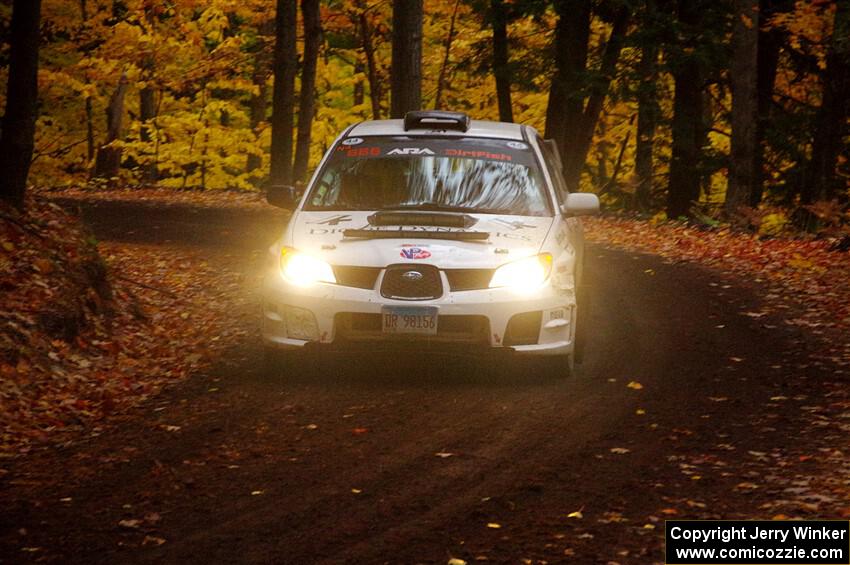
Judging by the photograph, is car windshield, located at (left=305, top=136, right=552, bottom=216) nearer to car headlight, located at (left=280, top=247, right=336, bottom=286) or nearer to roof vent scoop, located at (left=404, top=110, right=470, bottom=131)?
roof vent scoop, located at (left=404, top=110, right=470, bottom=131)

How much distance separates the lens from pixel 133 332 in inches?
475

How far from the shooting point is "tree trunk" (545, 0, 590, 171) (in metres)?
26.6

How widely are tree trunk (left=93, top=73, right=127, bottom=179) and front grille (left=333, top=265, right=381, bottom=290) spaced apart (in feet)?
97.8

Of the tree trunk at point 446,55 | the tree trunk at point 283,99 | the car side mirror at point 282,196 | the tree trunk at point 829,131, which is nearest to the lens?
the car side mirror at point 282,196

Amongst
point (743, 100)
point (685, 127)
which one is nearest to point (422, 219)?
point (743, 100)

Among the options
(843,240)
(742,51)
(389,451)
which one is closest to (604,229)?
(742,51)

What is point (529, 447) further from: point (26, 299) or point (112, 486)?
point (26, 299)

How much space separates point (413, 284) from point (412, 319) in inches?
10.6

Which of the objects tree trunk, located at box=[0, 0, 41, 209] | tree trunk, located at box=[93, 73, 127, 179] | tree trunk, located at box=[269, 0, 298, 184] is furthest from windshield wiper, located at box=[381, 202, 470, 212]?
tree trunk, located at box=[93, 73, 127, 179]

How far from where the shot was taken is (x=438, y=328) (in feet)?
28.9

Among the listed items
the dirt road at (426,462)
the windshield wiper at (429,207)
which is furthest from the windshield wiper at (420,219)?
the dirt road at (426,462)

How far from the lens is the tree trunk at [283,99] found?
27.5m
